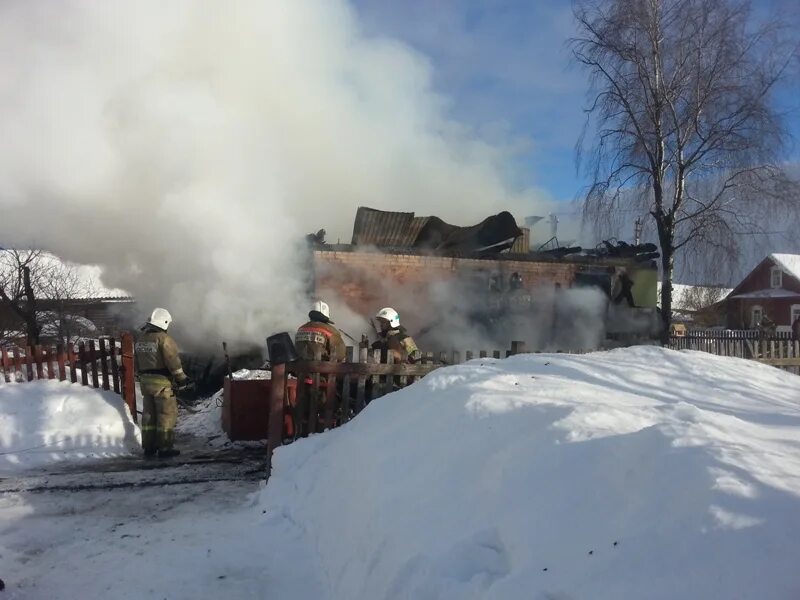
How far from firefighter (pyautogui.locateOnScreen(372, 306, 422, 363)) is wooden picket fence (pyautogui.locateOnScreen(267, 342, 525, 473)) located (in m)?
0.91

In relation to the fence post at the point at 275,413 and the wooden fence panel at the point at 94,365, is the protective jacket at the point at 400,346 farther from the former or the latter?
the wooden fence panel at the point at 94,365

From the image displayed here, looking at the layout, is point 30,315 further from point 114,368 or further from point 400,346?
point 400,346

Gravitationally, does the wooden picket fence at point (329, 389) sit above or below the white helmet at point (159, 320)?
below

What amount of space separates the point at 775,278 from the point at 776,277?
0.09 m

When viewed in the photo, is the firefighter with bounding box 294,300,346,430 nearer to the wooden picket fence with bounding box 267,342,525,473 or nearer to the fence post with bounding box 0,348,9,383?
the wooden picket fence with bounding box 267,342,525,473

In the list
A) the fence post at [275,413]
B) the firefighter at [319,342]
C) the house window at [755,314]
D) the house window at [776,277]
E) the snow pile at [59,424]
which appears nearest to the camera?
the fence post at [275,413]

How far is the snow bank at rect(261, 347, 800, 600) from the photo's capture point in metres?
1.90

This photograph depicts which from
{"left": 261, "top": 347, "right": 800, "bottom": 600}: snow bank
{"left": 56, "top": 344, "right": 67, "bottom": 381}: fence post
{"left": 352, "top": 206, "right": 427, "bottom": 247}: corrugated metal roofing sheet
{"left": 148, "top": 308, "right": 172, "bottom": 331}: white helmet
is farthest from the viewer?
{"left": 352, "top": 206, "right": 427, "bottom": 247}: corrugated metal roofing sheet

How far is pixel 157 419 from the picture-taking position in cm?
670

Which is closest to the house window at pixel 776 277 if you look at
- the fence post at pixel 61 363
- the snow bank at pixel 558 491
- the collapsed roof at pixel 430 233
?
the collapsed roof at pixel 430 233

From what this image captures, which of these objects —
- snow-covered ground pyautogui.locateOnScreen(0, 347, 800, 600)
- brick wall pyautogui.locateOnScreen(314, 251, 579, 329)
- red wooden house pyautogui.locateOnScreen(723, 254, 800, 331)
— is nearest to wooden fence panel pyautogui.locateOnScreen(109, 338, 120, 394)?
snow-covered ground pyautogui.locateOnScreen(0, 347, 800, 600)

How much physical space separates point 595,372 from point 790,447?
6.08 feet

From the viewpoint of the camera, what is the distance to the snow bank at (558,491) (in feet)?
6.24

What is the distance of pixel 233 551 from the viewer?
12.2ft
